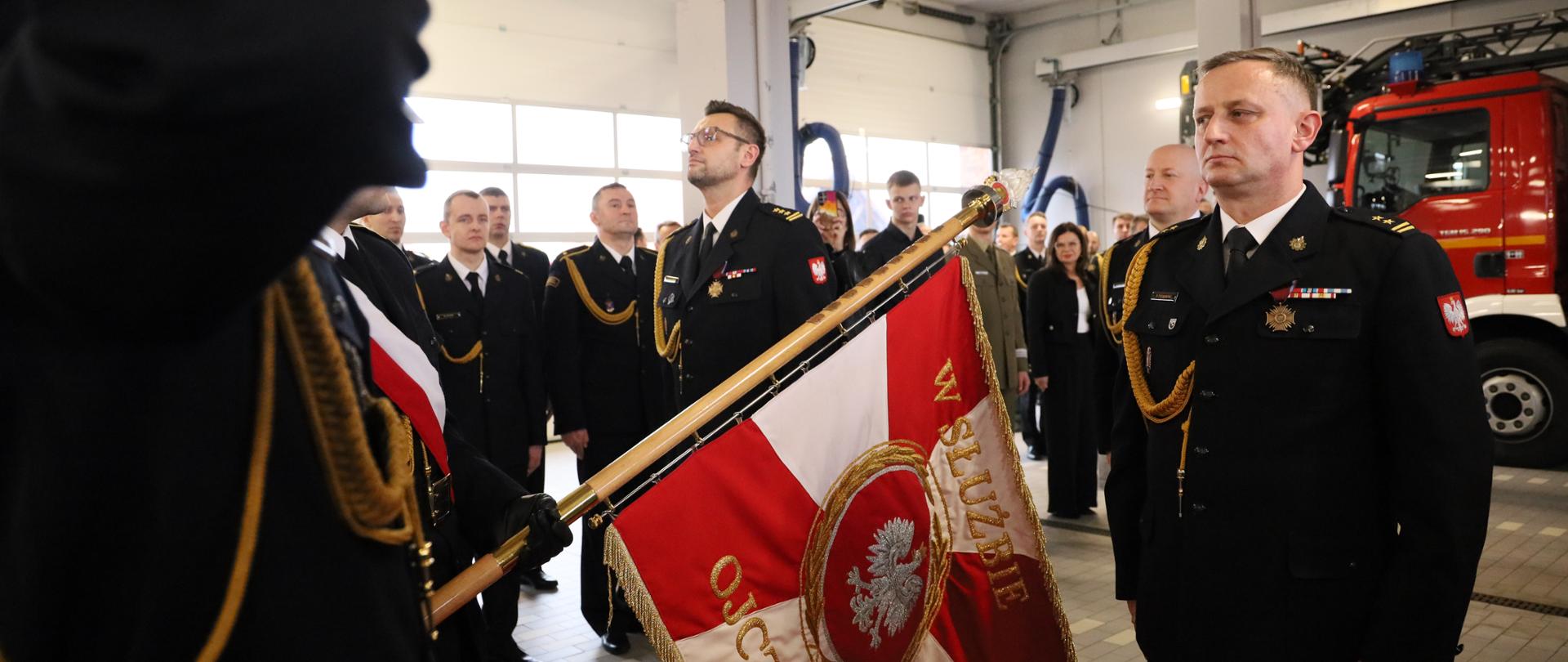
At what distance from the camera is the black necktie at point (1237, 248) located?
1.83 m

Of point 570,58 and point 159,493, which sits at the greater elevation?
point 570,58

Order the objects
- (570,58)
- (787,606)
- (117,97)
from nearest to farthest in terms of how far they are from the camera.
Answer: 1. (117,97)
2. (787,606)
3. (570,58)

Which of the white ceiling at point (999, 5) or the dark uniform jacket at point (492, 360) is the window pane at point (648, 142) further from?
the dark uniform jacket at point (492, 360)

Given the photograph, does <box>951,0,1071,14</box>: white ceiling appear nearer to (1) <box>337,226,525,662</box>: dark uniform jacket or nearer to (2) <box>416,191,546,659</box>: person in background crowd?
(2) <box>416,191,546,659</box>: person in background crowd

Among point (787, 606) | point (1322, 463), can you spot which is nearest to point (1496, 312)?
point (1322, 463)

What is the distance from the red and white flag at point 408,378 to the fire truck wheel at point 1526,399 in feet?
23.1

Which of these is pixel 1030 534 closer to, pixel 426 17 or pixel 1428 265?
pixel 1428 265

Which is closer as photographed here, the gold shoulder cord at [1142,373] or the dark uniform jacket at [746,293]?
the gold shoulder cord at [1142,373]

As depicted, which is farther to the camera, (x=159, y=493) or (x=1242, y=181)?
(x=1242, y=181)

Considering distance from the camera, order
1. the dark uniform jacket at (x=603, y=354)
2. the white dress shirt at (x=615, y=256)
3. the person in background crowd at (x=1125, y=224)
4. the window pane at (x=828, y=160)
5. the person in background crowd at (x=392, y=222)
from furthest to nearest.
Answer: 1. the window pane at (x=828, y=160)
2. the person in background crowd at (x=1125, y=224)
3. the white dress shirt at (x=615, y=256)
4. the dark uniform jacket at (x=603, y=354)
5. the person in background crowd at (x=392, y=222)

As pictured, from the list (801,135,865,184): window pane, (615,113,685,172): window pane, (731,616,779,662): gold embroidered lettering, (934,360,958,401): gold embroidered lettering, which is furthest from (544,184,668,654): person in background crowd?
(801,135,865,184): window pane

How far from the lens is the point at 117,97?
38cm

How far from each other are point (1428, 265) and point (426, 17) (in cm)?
168

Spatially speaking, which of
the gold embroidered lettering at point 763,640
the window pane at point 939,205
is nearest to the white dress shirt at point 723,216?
the gold embroidered lettering at point 763,640
